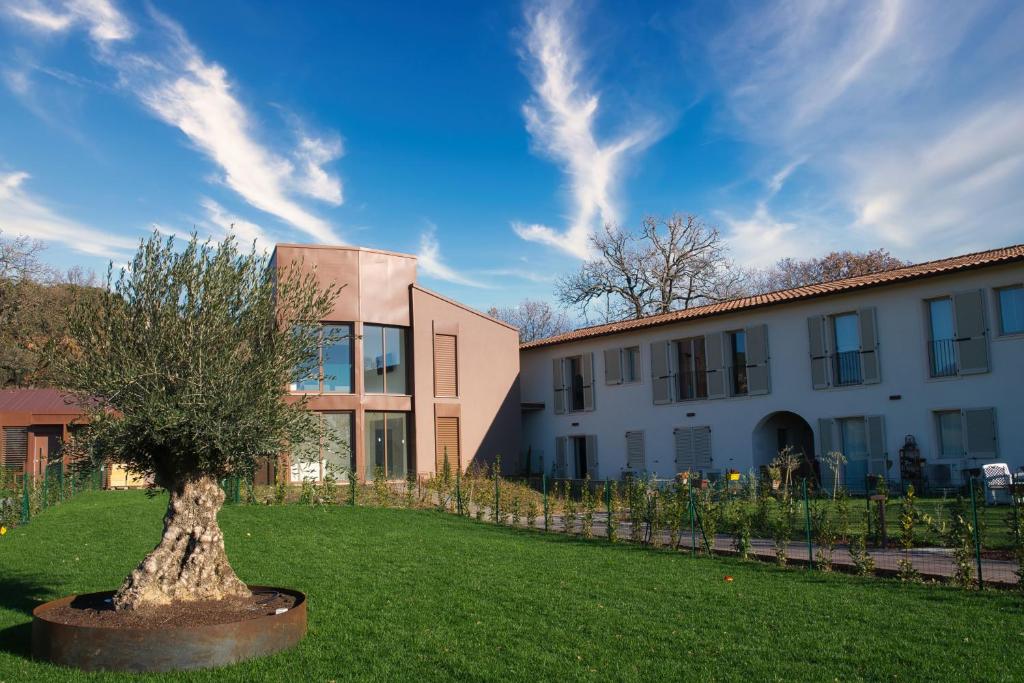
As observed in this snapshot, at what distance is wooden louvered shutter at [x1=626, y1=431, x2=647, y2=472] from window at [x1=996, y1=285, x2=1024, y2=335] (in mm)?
11179

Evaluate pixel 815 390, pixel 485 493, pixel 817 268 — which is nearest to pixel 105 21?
pixel 485 493

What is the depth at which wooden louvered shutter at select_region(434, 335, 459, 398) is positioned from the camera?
26.4 m

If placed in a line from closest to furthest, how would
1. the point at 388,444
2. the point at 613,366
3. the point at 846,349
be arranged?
the point at 846,349 < the point at 388,444 < the point at 613,366

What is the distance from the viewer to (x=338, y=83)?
756 inches

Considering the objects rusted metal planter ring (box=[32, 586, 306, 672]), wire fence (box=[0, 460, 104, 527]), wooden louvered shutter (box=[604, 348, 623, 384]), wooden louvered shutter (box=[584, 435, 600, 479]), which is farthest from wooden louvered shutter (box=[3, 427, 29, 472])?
rusted metal planter ring (box=[32, 586, 306, 672])

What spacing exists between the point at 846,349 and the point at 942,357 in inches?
101

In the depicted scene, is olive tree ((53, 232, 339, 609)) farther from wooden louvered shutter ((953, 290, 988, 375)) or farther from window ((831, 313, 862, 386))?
window ((831, 313, 862, 386))

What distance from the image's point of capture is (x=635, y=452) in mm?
27125

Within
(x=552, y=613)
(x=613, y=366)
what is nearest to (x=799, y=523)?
(x=552, y=613)

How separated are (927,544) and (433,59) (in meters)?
13.8

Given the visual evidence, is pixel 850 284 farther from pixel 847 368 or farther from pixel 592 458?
pixel 592 458

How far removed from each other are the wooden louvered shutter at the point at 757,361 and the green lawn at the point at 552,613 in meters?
11.5

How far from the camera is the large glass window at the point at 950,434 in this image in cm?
1950

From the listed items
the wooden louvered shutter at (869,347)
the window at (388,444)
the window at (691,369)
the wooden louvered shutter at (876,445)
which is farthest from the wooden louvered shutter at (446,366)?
the wooden louvered shutter at (876,445)
